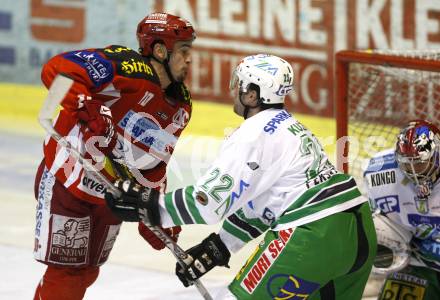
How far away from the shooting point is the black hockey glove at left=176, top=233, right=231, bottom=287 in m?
3.55

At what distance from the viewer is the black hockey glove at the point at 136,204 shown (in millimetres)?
3320

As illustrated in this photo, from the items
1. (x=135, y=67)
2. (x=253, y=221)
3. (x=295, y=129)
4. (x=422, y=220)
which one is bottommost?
(x=422, y=220)

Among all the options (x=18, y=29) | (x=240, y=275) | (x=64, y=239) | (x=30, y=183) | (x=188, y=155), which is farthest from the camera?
(x=18, y=29)

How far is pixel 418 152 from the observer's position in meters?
3.87

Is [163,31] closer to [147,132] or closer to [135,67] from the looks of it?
[135,67]

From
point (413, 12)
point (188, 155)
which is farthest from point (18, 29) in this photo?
point (413, 12)

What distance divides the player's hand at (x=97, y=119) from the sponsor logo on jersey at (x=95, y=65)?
111 millimetres

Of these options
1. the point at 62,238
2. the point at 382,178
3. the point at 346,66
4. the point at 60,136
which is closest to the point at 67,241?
the point at 62,238

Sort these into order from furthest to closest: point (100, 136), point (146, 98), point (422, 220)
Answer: point (422, 220)
point (146, 98)
point (100, 136)

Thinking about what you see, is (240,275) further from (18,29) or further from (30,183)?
(18,29)

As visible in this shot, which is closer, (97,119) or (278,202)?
(278,202)

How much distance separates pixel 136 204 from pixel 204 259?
0.36 m

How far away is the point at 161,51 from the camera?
4.00m

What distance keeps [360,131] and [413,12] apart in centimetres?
315
